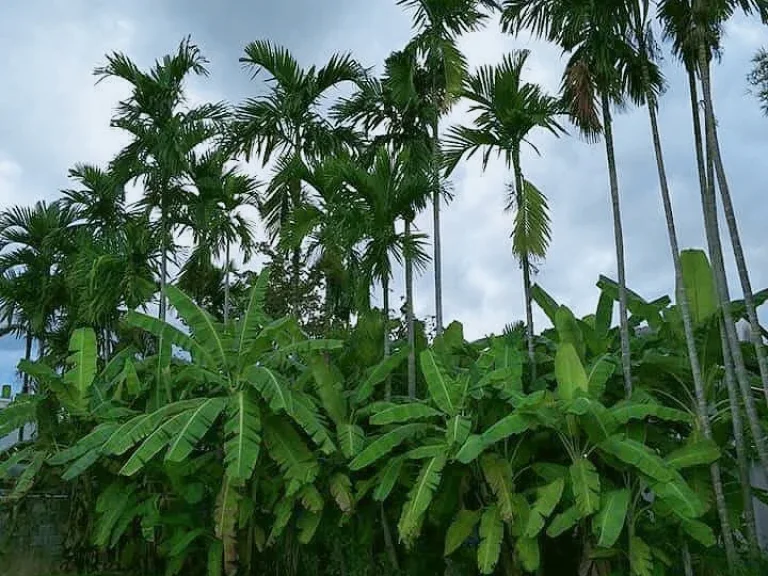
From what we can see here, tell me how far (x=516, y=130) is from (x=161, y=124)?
671 cm

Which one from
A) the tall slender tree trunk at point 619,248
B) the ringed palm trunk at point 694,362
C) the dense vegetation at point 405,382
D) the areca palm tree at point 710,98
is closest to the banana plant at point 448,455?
the dense vegetation at point 405,382

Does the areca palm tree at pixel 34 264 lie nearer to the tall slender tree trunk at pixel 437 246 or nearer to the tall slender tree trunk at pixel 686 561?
the tall slender tree trunk at pixel 437 246

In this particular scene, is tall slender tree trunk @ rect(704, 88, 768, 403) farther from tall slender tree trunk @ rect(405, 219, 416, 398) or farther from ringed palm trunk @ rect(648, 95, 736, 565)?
tall slender tree trunk @ rect(405, 219, 416, 398)

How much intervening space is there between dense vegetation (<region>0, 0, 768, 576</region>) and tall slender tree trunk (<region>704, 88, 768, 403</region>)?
0.03 m

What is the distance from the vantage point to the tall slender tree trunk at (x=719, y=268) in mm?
8625

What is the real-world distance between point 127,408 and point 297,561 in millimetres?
3570

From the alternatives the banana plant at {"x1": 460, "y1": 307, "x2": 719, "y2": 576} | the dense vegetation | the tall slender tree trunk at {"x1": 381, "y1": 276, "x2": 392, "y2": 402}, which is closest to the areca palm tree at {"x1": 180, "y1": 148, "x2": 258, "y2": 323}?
the dense vegetation

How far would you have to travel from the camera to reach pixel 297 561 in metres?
11.7

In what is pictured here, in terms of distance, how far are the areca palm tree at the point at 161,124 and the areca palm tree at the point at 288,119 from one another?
979 mm

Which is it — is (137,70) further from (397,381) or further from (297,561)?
(297,561)

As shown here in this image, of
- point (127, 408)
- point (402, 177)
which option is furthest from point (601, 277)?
point (127, 408)

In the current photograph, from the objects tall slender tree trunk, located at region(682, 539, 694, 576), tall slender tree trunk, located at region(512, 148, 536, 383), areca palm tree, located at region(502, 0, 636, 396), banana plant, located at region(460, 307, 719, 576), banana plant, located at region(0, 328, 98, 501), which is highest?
areca palm tree, located at region(502, 0, 636, 396)

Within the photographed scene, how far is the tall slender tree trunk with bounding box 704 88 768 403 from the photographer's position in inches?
343

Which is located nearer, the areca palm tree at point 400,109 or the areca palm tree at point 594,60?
the areca palm tree at point 594,60
